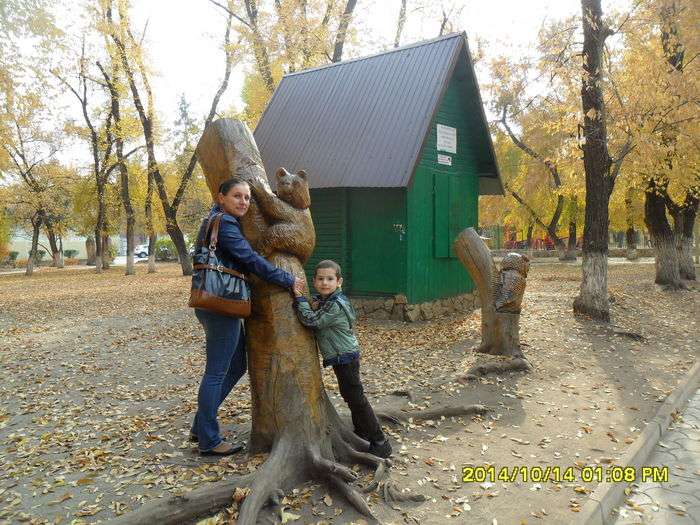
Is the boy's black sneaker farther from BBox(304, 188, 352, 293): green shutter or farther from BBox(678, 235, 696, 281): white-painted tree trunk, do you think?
Answer: BBox(678, 235, 696, 281): white-painted tree trunk

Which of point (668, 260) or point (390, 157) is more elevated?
point (390, 157)

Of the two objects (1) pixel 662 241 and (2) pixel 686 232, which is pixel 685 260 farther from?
(1) pixel 662 241

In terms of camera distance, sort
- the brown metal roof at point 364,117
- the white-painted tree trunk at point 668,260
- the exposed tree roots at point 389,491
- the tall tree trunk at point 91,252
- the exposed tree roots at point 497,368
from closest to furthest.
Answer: the exposed tree roots at point 389,491 < the exposed tree roots at point 497,368 < the brown metal roof at point 364,117 < the white-painted tree trunk at point 668,260 < the tall tree trunk at point 91,252

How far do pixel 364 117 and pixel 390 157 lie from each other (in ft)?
5.30

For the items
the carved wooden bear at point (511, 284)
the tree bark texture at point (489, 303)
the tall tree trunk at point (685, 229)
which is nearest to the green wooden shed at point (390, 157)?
the tree bark texture at point (489, 303)

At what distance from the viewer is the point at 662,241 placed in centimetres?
1423

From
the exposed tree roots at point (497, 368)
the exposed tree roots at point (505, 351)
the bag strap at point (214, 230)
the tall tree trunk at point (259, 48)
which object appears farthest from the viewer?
the tall tree trunk at point (259, 48)

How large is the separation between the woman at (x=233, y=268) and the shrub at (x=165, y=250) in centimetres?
4312

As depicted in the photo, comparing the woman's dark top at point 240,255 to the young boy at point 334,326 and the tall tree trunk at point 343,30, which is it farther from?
the tall tree trunk at point 343,30

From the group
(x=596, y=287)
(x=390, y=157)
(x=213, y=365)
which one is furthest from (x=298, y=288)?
(x=596, y=287)

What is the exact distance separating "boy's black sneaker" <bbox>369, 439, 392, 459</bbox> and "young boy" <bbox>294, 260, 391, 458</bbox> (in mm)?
292

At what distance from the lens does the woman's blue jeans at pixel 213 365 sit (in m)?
3.74

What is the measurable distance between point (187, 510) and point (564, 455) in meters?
3.04

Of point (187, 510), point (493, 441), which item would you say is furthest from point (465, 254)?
point (187, 510)
